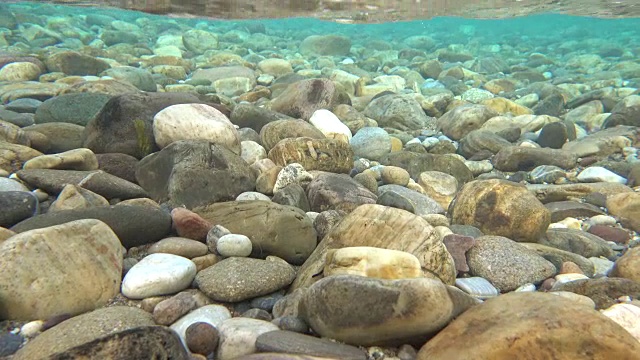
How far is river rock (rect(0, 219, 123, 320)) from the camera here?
2.35 metres

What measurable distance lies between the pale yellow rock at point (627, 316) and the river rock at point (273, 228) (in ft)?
6.86

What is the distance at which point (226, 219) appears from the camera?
3488mm

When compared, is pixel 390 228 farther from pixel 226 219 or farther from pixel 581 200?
pixel 581 200

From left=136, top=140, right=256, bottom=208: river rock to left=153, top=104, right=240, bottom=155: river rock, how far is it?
1.45ft

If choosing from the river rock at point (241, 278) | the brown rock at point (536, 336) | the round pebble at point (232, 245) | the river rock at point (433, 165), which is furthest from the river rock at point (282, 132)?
the brown rock at point (536, 336)

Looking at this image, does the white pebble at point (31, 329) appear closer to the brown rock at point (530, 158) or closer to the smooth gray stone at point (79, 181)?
the smooth gray stone at point (79, 181)

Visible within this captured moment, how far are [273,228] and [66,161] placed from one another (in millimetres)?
2325

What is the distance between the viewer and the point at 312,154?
5.09 m

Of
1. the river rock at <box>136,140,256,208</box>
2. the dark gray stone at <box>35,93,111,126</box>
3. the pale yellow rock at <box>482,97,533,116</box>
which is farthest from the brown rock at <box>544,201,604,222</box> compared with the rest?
the dark gray stone at <box>35,93,111,126</box>

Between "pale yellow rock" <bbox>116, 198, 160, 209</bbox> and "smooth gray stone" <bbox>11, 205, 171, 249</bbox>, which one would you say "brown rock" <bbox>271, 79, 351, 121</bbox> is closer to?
"pale yellow rock" <bbox>116, 198, 160, 209</bbox>

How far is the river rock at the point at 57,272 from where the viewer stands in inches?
92.4

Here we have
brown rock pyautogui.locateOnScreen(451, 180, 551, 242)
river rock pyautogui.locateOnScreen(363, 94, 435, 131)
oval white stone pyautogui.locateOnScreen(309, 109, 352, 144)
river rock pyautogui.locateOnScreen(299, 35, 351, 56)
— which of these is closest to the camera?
brown rock pyautogui.locateOnScreen(451, 180, 551, 242)

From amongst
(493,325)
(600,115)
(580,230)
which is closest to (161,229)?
(493,325)

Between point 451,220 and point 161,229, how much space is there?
2988mm
